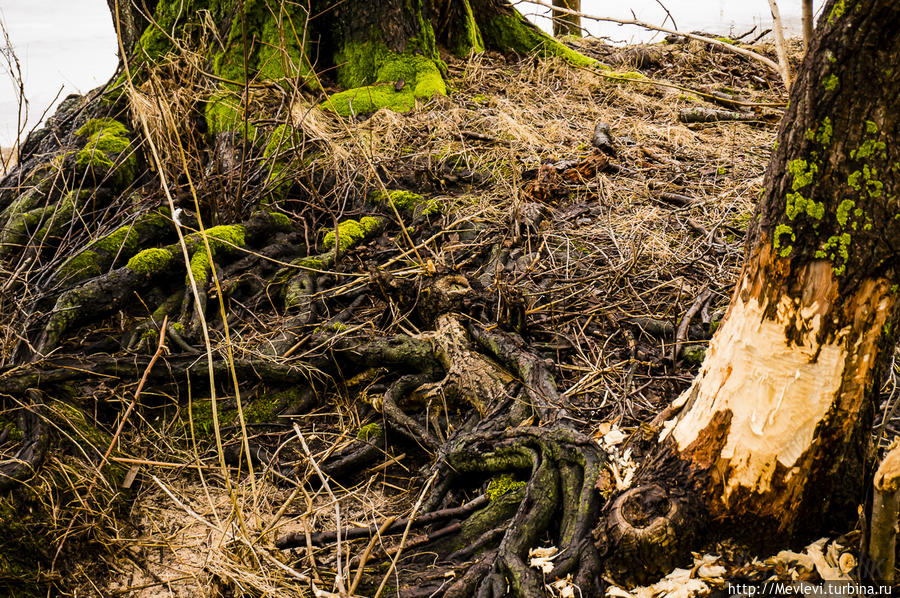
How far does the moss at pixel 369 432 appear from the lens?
3.26 meters

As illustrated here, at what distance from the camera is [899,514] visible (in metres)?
1.64

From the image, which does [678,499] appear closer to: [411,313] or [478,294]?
[478,294]

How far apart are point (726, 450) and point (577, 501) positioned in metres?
0.60

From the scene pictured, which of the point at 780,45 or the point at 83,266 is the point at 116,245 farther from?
the point at 780,45

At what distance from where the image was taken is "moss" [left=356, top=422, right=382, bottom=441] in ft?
10.7

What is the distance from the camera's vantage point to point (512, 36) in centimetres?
750

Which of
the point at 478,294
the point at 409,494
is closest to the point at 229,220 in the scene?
the point at 478,294

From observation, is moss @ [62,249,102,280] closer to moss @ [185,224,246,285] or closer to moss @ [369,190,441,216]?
moss @ [185,224,246,285]

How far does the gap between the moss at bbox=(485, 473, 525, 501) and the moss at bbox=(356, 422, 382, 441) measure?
0.88 metres

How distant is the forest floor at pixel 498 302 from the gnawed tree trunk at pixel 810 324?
0.63 feet

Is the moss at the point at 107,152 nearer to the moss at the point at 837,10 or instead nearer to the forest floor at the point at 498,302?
the forest floor at the point at 498,302

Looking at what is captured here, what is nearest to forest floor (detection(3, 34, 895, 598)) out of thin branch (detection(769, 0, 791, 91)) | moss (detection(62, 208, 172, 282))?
thin branch (detection(769, 0, 791, 91))

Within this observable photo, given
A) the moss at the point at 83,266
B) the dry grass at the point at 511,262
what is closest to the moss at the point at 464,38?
the dry grass at the point at 511,262

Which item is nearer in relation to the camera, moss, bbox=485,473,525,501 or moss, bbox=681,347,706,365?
moss, bbox=485,473,525,501
